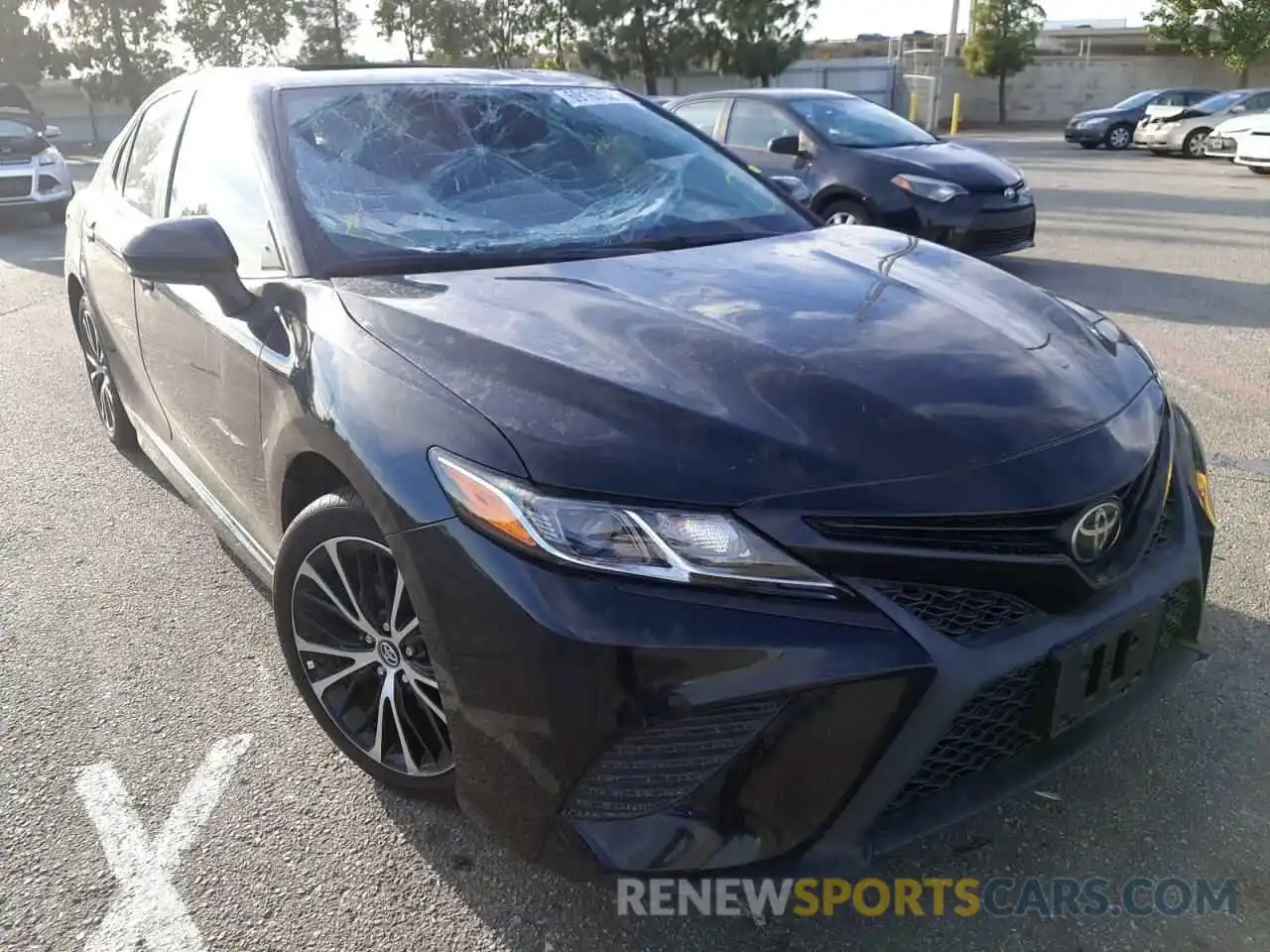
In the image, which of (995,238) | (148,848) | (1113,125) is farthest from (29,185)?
(1113,125)

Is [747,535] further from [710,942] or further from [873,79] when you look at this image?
[873,79]

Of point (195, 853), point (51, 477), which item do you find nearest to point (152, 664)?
point (195, 853)

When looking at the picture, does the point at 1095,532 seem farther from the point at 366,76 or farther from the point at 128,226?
the point at 128,226

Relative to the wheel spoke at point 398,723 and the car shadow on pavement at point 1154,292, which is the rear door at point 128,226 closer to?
the wheel spoke at point 398,723

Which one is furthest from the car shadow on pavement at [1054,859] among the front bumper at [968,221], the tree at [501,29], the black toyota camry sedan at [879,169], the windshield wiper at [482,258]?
the tree at [501,29]

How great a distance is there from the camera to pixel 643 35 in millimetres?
42781

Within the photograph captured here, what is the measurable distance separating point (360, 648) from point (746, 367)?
1.02 meters

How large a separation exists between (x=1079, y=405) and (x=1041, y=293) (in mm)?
749

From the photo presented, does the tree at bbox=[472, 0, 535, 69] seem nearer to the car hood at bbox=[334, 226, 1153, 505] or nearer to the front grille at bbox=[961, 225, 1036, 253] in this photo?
the front grille at bbox=[961, 225, 1036, 253]

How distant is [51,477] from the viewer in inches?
172

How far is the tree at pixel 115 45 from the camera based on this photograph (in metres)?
41.3

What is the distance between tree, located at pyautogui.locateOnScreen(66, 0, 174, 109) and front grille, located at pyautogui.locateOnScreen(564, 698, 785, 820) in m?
46.4

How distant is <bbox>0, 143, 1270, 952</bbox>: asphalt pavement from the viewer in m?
2.00

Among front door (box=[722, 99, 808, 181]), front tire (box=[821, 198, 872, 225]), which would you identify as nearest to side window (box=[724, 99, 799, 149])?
front door (box=[722, 99, 808, 181])
